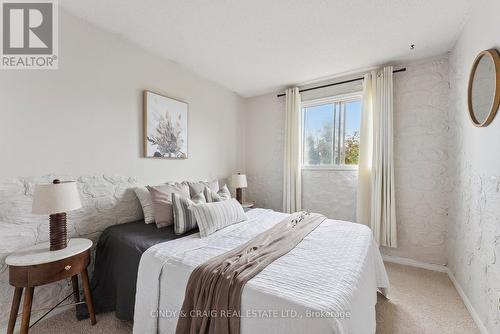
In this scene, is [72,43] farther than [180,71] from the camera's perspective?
No

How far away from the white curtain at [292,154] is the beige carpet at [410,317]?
1.61m

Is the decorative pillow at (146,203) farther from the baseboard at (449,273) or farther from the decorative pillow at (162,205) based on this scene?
the baseboard at (449,273)

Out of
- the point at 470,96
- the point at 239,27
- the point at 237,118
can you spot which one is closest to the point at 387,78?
the point at 470,96

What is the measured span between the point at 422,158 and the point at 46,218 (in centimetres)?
392

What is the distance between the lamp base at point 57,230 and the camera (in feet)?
5.01

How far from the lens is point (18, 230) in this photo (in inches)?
63.3

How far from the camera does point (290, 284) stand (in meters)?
1.11

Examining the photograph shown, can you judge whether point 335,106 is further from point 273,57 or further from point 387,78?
point 273,57

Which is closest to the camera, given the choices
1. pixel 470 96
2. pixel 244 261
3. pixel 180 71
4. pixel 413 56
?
pixel 244 261

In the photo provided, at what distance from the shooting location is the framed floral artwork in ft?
7.98

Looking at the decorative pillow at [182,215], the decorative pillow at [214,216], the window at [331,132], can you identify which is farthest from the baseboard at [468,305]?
the decorative pillow at [182,215]

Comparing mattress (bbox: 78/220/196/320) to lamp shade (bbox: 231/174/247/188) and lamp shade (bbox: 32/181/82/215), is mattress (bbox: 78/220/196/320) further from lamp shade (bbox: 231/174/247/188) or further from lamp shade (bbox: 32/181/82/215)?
lamp shade (bbox: 231/174/247/188)

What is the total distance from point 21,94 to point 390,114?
3.69 m

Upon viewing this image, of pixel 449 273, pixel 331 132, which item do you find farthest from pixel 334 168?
pixel 449 273
